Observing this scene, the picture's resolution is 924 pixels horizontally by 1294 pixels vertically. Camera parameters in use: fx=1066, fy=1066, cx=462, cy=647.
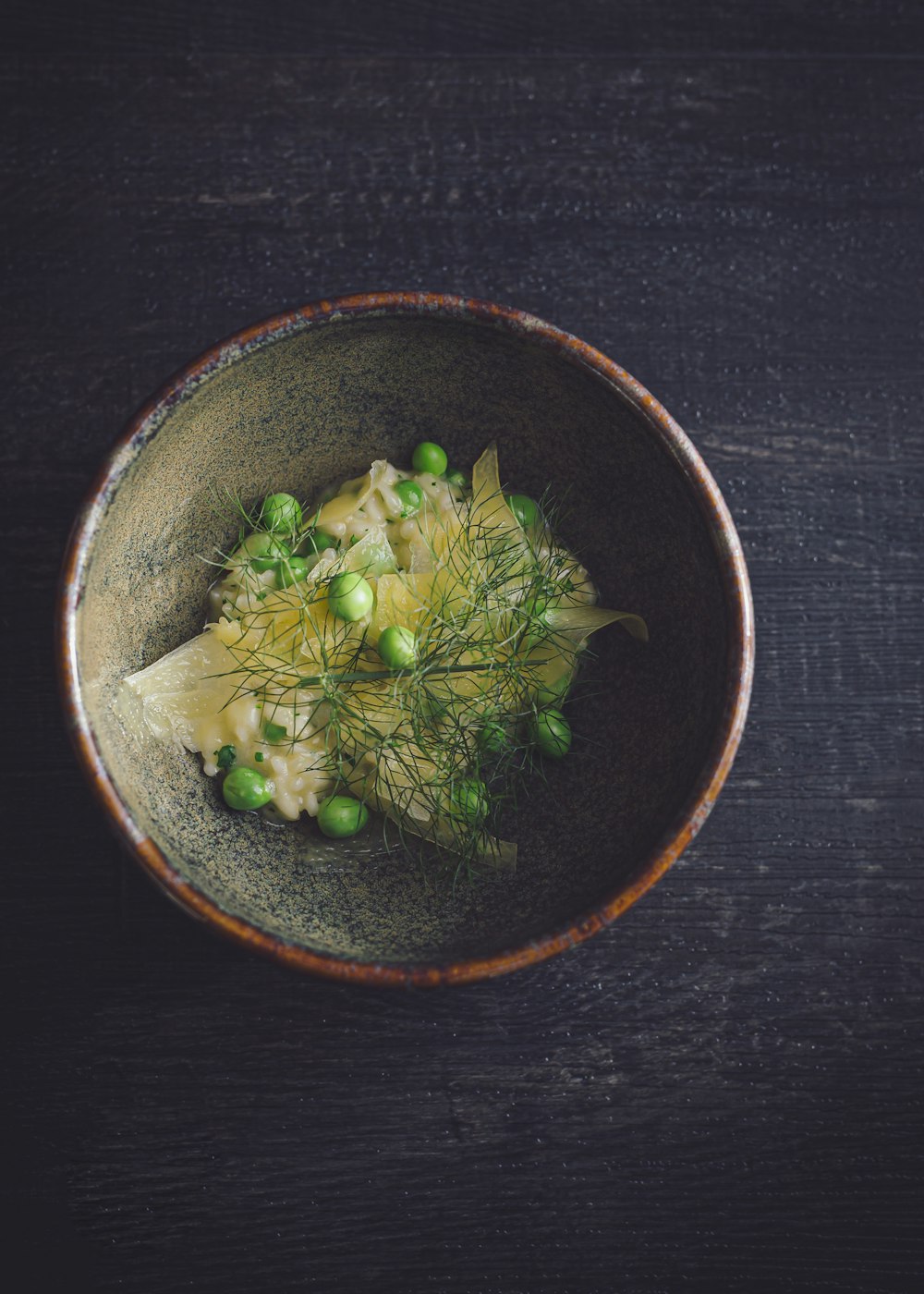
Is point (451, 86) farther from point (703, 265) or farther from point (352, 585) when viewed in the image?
point (352, 585)

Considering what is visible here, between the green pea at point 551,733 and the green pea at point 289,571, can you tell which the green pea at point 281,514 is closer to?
the green pea at point 289,571

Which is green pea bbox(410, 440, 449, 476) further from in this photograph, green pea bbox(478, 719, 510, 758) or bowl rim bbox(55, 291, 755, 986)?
green pea bbox(478, 719, 510, 758)

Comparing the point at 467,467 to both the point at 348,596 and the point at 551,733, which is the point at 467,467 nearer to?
the point at 348,596

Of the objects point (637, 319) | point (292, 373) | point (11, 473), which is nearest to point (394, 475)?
point (292, 373)

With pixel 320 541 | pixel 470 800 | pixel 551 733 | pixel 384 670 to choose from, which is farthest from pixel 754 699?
pixel 320 541

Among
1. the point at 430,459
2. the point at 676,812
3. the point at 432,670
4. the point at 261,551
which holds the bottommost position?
the point at 676,812

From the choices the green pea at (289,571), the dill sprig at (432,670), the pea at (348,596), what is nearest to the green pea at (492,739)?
the dill sprig at (432,670)
